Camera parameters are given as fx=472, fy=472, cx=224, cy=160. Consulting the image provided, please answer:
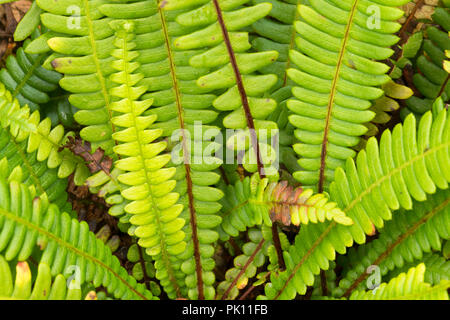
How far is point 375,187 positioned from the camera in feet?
3.73

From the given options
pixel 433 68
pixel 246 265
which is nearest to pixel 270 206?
pixel 246 265

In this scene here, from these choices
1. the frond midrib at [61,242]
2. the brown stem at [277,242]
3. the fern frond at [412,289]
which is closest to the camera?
the fern frond at [412,289]

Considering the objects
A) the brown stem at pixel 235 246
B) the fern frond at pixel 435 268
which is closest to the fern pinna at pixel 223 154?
the fern frond at pixel 435 268

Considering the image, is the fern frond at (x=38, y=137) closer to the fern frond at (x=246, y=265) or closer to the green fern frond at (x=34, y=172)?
the green fern frond at (x=34, y=172)

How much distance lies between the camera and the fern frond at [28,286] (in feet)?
3.09

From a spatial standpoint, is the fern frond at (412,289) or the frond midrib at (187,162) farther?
the frond midrib at (187,162)

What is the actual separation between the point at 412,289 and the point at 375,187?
253 mm

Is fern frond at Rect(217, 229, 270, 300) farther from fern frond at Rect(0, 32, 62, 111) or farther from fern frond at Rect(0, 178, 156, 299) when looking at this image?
fern frond at Rect(0, 32, 62, 111)

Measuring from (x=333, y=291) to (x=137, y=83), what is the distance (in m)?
0.80

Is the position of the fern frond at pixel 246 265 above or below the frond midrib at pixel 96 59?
below

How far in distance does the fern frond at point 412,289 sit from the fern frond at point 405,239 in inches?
8.5

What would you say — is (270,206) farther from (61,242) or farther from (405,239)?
(61,242)

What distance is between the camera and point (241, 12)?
1.13 m
